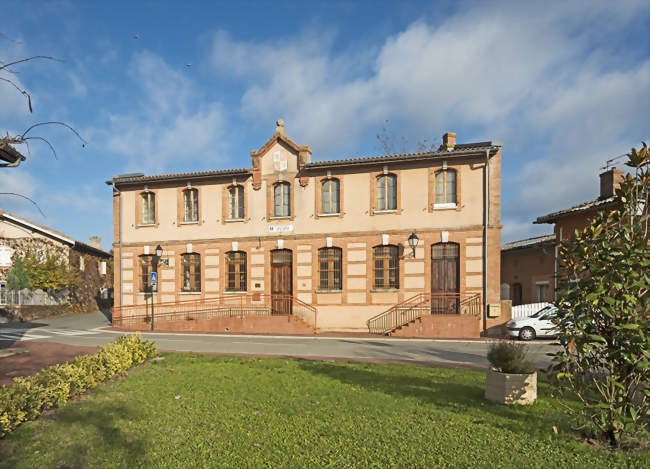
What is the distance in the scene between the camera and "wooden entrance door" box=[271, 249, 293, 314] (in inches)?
795

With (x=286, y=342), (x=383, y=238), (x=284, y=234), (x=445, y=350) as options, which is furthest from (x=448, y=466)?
(x=284, y=234)

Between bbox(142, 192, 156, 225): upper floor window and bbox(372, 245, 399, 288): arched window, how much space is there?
12360mm

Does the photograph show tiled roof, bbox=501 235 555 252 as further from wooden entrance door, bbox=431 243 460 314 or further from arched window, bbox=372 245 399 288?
arched window, bbox=372 245 399 288

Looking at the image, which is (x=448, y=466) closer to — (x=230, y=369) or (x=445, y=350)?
(x=230, y=369)

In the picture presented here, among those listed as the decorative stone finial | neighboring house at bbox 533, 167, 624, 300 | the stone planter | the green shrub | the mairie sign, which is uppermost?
the decorative stone finial

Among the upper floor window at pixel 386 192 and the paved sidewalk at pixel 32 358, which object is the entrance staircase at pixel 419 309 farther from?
the paved sidewalk at pixel 32 358

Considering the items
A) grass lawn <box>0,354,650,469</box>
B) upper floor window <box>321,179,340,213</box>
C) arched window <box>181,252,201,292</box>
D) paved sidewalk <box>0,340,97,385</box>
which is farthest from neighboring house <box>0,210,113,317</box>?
grass lawn <box>0,354,650,469</box>

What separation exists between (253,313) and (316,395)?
1363 cm

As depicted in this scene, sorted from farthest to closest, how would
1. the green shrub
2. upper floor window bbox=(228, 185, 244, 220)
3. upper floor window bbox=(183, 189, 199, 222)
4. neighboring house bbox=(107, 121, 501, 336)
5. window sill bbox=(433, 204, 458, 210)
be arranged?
upper floor window bbox=(183, 189, 199, 222) → upper floor window bbox=(228, 185, 244, 220) → window sill bbox=(433, 204, 458, 210) → neighboring house bbox=(107, 121, 501, 336) → the green shrub

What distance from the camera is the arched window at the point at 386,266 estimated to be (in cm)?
1902

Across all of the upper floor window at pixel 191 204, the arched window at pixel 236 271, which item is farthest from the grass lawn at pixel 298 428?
the upper floor window at pixel 191 204

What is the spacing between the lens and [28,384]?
19.5 ft

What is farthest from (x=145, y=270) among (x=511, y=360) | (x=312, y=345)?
(x=511, y=360)

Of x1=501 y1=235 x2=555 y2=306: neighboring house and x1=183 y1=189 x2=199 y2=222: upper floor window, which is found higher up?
x1=183 y1=189 x2=199 y2=222: upper floor window
